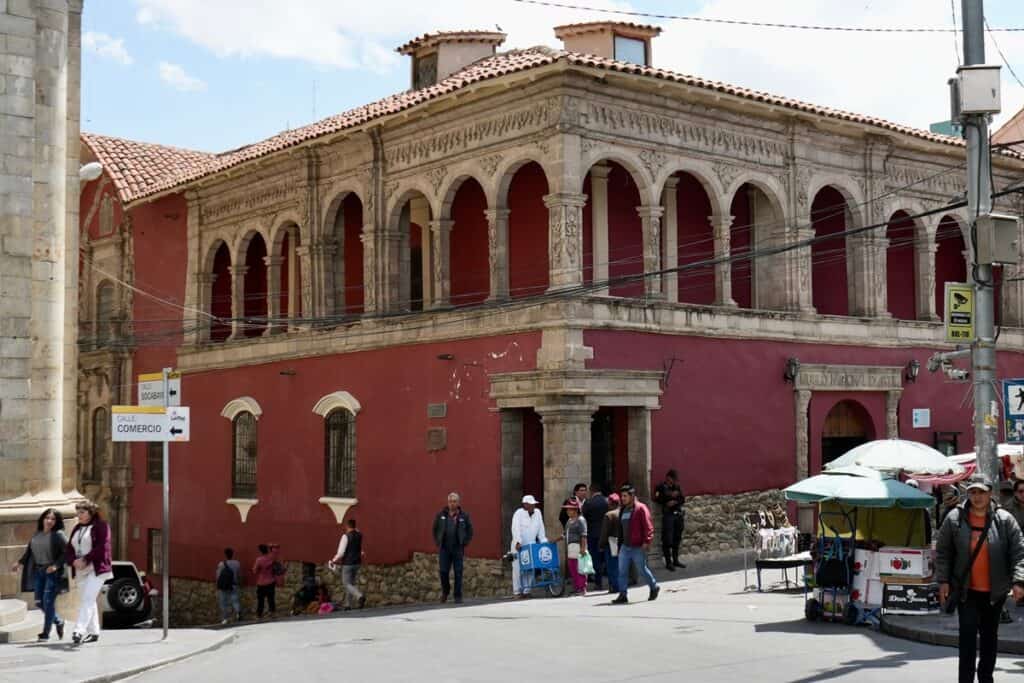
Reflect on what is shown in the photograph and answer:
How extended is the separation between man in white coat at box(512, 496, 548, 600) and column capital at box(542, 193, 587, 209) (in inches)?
196

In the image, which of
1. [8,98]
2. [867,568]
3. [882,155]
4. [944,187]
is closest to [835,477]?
[867,568]

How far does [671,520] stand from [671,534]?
24cm

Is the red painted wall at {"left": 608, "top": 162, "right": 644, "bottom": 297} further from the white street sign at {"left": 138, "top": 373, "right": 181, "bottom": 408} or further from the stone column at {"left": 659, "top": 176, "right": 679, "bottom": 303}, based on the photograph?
the white street sign at {"left": 138, "top": 373, "right": 181, "bottom": 408}

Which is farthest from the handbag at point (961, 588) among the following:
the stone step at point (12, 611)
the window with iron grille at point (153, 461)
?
the window with iron grille at point (153, 461)

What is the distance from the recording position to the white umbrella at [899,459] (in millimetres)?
16688

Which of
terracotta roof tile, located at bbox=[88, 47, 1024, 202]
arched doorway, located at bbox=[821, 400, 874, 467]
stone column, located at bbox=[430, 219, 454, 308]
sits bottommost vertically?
arched doorway, located at bbox=[821, 400, 874, 467]

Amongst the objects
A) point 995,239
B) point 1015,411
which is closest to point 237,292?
point 1015,411

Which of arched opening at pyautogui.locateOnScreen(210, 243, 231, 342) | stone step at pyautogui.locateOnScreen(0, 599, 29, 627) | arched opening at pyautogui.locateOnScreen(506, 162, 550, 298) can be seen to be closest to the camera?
stone step at pyautogui.locateOnScreen(0, 599, 29, 627)

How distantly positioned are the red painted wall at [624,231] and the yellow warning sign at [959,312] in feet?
30.1

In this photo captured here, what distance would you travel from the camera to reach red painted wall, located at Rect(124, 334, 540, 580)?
23.0 m

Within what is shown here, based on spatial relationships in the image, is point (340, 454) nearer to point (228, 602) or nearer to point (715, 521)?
point (228, 602)

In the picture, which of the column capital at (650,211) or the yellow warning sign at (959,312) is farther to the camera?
the column capital at (650,211)

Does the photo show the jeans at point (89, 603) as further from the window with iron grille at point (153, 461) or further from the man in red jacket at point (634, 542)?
the window with iron grille at point (153, 461)

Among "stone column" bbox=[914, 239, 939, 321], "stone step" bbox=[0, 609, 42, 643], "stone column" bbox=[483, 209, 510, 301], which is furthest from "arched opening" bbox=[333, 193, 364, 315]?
"stone step" bbox=[0, 609, 42, 643]
